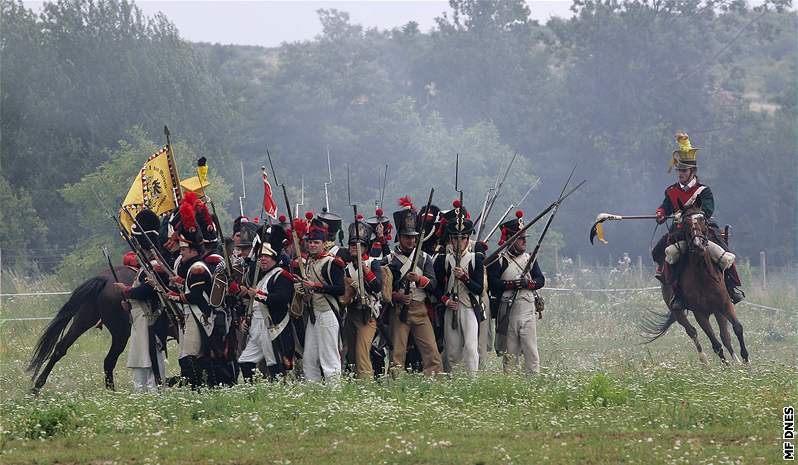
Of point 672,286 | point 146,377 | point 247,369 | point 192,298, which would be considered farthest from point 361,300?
point 672,286

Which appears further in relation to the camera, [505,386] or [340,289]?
[340,289]

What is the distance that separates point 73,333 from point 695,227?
7.55 metres

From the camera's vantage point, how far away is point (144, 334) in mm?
15172

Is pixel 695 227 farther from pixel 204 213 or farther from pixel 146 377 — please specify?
pixel 146 377

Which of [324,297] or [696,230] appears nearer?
[324,297]

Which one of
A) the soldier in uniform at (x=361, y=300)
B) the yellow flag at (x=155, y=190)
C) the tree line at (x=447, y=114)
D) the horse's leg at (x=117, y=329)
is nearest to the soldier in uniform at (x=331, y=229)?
the soldier in uniform at (x=361, y=300)

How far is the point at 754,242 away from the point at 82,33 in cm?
2510

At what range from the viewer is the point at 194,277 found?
14570mm

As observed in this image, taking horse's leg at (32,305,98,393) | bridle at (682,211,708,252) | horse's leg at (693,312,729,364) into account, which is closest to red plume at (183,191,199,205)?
horse's leg at (32,305,98,393)

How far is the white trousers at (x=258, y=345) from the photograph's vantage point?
48.2 feet

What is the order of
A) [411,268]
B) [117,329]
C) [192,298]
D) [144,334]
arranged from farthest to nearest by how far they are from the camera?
[117,329] → [144,334] → [411,268] → [192,298]

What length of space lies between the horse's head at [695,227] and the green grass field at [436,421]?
2467mm

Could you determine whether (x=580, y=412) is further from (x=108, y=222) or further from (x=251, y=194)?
(x=251, y=194)

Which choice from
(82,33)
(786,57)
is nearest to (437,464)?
(82,33)
